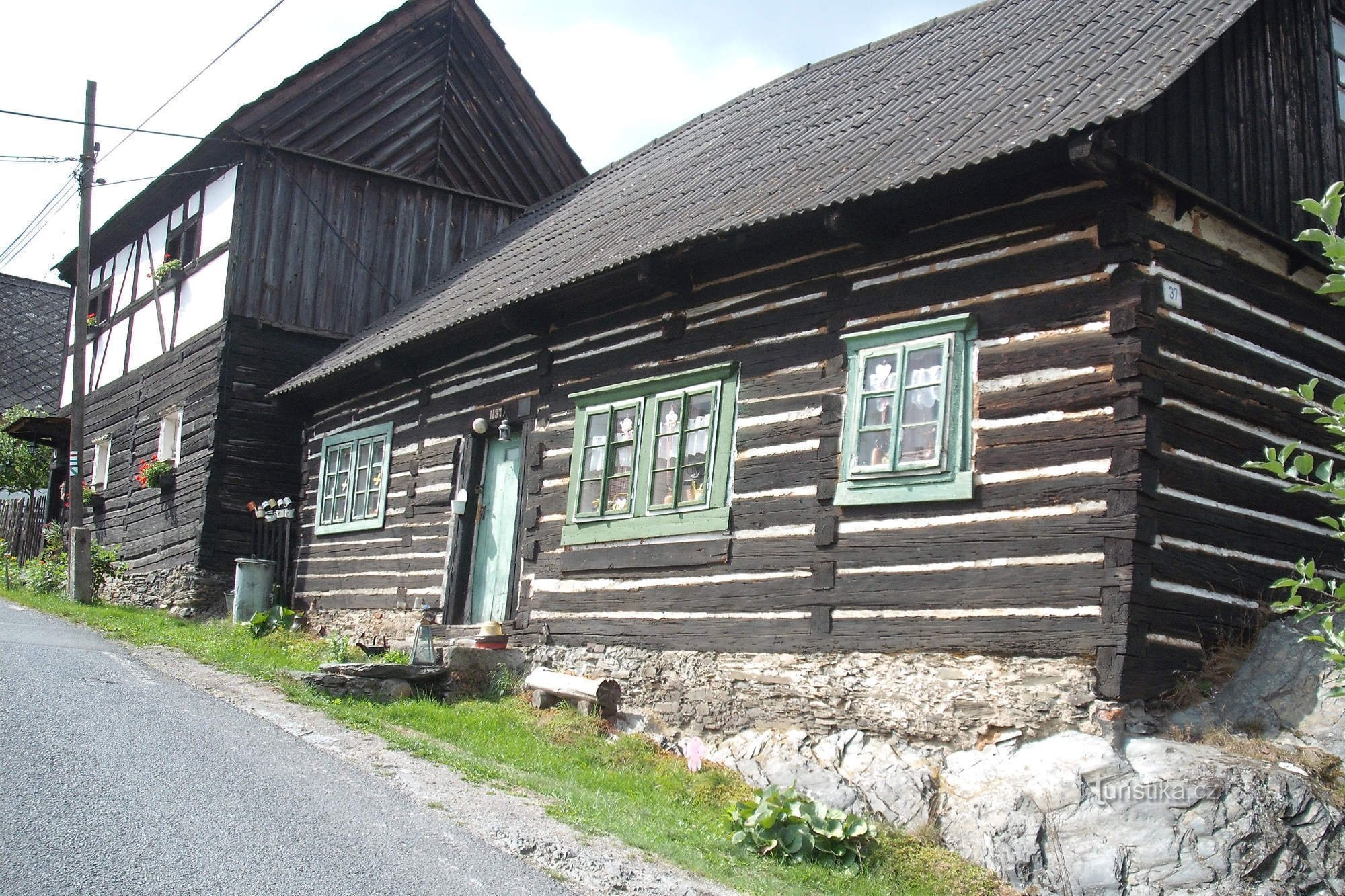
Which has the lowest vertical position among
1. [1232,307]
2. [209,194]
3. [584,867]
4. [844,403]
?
[584,867]

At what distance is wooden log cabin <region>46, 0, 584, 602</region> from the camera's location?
16578 mm

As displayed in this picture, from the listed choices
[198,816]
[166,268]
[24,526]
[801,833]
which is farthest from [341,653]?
[24,526]

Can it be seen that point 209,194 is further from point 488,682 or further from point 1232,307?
point 1232,307

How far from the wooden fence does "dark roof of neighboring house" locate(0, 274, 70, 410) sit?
512 centimetres

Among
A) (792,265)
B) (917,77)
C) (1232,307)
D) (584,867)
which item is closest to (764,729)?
(584,867)

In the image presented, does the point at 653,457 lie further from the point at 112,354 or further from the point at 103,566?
the point at 112,354

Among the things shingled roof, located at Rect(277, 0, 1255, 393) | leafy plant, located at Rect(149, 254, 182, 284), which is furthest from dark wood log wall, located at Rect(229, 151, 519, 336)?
leafy plant, located at Rect(149, 254, 182, 284)

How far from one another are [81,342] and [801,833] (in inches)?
590

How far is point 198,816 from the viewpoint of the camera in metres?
6.12

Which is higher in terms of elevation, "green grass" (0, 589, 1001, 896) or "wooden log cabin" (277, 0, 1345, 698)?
"wooden log cabin" (277, 0, 1345, 698)

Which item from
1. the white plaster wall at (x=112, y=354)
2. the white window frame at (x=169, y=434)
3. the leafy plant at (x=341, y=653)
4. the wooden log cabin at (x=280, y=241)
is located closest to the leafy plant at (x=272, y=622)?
the leafy plant at (x=341, y=653)

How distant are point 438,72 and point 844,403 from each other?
12263 millimetres

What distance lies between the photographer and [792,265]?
940 cm

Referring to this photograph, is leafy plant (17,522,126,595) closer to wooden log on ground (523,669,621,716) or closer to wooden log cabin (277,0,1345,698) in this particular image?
wooden log cabin (277,0,1345,698)
